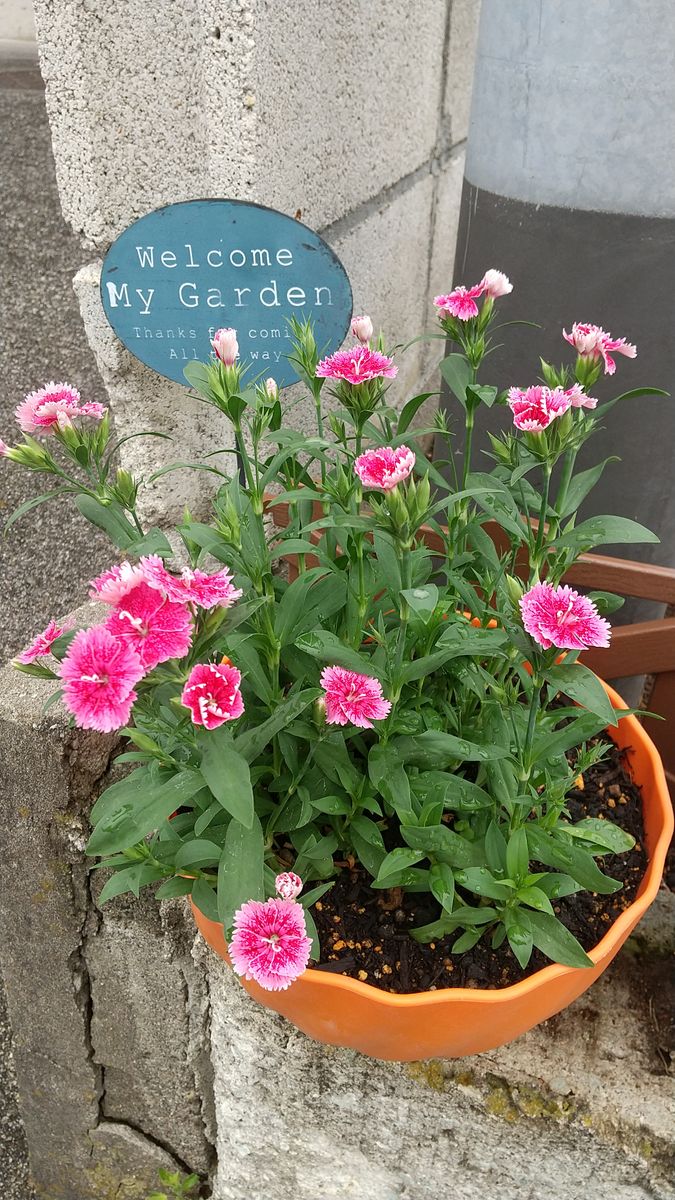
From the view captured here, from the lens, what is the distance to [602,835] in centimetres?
88

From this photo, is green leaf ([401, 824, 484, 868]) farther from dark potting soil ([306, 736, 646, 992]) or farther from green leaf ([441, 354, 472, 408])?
green leaf ([441, 354, 472, 408])

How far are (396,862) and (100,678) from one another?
14.7 inches

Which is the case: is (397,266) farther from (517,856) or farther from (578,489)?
(517,856)

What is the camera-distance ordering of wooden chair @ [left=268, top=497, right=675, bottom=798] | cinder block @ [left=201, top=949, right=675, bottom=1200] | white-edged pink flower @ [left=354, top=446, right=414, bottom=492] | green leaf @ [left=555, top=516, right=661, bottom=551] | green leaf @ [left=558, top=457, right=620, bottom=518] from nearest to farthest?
white-edged pink flower @ [left=354, top=446, right=414, bottom=492] → green leaf @ [left=555, top=516, right=661, bottom=551] → green leaf @ [left=558, top=457, right=620, bottom=518] → cinder block @ [left=201, top=949, right=675, bottom=1200] → wooden chair @ [left=268, top=497, right=675, bottom=798]

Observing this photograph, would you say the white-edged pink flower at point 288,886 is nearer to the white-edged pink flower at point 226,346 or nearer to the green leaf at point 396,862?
the green leaf at point 396,862

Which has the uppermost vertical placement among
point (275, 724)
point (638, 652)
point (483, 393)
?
point (483, 393)

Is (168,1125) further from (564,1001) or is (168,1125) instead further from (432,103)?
(432,103)

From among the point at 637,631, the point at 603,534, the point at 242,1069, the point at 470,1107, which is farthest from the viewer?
the point at 637,631

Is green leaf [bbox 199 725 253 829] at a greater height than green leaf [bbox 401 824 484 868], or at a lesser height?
greater

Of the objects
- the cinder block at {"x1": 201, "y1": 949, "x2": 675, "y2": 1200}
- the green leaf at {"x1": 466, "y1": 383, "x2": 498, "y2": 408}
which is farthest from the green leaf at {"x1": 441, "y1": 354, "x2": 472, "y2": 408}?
the cinder block at {"x1": 201, "y1": 949, "x2": 675, "y2": 1200}

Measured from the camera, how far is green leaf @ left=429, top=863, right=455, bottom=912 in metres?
0.81

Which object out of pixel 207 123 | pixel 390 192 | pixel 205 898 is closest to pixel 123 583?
pixel 205 898

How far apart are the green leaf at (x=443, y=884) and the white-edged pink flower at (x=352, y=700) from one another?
208mm

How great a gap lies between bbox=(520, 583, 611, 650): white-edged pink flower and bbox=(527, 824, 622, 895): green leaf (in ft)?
0.92
